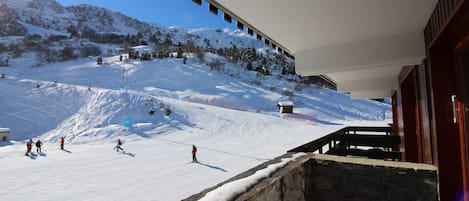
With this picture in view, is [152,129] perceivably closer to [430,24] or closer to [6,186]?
[6,186]

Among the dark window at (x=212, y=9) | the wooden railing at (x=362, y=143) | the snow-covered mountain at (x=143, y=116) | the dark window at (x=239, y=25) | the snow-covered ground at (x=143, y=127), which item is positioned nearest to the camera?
the dark window at (x=212, y=9)

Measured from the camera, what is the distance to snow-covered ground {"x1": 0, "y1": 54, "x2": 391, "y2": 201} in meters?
8.71

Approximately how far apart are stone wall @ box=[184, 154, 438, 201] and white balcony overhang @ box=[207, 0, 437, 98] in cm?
138

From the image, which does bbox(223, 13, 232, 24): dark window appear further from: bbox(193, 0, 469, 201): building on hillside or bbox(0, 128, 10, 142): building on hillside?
bbox(0, 128, 10, 142): building on hillside

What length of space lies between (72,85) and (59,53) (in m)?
21.9

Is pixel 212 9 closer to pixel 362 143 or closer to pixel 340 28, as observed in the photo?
pixel 340 28

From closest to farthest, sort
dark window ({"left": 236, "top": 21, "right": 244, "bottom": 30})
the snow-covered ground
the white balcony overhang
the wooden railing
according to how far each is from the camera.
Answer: the white balcony overhang < dark window ({"left": 236, "top": 21, "right": 244, "bottom": 30}) < the wooden railing < the snow-covered ground

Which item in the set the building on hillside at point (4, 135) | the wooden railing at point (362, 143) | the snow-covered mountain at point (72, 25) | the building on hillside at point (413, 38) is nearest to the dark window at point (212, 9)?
the building on hillside at point (413, 38)

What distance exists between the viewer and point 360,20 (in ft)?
8.17

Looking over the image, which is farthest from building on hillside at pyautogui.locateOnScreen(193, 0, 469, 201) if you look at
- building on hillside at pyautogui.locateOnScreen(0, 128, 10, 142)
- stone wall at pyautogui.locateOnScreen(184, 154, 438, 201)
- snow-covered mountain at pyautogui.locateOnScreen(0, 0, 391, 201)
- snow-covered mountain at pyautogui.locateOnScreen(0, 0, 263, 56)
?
snow-covered mountain at pyautogui.locateOnScreen(0, 0, 263, 56)

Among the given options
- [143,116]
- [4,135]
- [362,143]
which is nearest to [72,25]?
[143,116]

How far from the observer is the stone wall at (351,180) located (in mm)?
2248

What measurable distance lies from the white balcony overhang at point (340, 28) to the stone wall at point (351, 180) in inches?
54.5

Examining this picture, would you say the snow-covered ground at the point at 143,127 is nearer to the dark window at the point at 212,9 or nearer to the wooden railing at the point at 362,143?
the wooden railing at the point at 362,143
